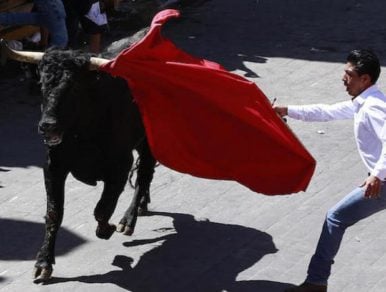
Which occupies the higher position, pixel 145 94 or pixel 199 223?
pixel 145 94

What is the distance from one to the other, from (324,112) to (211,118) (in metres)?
0.83

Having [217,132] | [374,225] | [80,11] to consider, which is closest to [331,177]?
[374,225]

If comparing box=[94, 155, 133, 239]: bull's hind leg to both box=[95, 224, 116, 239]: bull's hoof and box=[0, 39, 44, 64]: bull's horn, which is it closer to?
box=[95, 224, 116, 239]: bull's hoof

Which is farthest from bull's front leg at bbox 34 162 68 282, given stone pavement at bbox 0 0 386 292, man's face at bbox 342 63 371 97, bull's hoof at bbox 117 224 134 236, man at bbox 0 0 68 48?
man at bbox 0 0 68 48

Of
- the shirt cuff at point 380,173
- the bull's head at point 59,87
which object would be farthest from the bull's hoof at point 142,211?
the shirt cuff at point 380,173

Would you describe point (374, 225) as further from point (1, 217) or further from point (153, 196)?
point (1, 217)

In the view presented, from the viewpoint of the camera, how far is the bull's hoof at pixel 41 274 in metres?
7.20

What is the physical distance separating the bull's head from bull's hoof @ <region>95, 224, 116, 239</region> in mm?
889

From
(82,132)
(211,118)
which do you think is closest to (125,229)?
(82,132)

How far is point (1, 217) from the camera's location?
27.7 feet

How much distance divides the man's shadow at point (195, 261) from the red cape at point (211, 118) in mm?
666

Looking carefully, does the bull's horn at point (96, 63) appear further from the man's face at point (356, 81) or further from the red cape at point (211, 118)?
the man's face at point (356, 81)

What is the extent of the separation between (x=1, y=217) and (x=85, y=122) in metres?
1.70

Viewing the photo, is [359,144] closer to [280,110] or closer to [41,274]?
[280,110]
